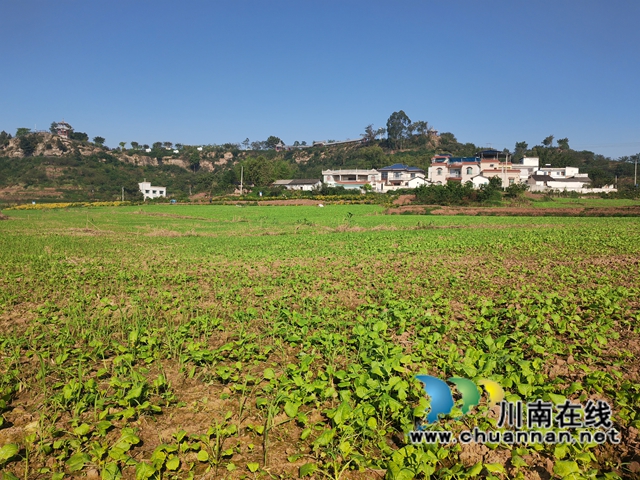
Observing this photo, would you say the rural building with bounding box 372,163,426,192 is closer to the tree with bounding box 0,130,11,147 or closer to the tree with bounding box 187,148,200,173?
the tree with bounding box 187,148,200,173

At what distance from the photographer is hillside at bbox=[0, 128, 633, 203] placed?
88.6 m

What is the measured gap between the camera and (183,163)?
14238 cm

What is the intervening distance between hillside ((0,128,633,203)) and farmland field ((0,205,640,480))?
77409 millimetres

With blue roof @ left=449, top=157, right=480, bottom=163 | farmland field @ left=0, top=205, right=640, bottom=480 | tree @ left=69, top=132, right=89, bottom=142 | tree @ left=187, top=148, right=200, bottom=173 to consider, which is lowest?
farmland field @ left=0, top=205, right=640, bottom=480

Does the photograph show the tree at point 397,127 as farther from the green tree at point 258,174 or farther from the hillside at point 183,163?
the green tree at point 258,174

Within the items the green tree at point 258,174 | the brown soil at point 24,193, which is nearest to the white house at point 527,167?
the green tree at point 258,174

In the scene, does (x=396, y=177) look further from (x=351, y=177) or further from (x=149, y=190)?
(x=149, y=190)

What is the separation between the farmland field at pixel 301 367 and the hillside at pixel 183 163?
77409 mm

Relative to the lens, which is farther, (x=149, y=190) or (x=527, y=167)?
(x=149, y=190)

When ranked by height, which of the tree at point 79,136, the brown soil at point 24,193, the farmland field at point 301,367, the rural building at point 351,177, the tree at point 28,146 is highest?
the tree at point 79,136

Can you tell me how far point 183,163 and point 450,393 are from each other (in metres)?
148

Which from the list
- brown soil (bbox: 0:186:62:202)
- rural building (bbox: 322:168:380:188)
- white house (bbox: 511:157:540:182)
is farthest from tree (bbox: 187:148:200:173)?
white house (bbox: 511:157:540:182)

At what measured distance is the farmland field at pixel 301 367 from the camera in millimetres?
3385

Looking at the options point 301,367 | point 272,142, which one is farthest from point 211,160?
point 301,367
